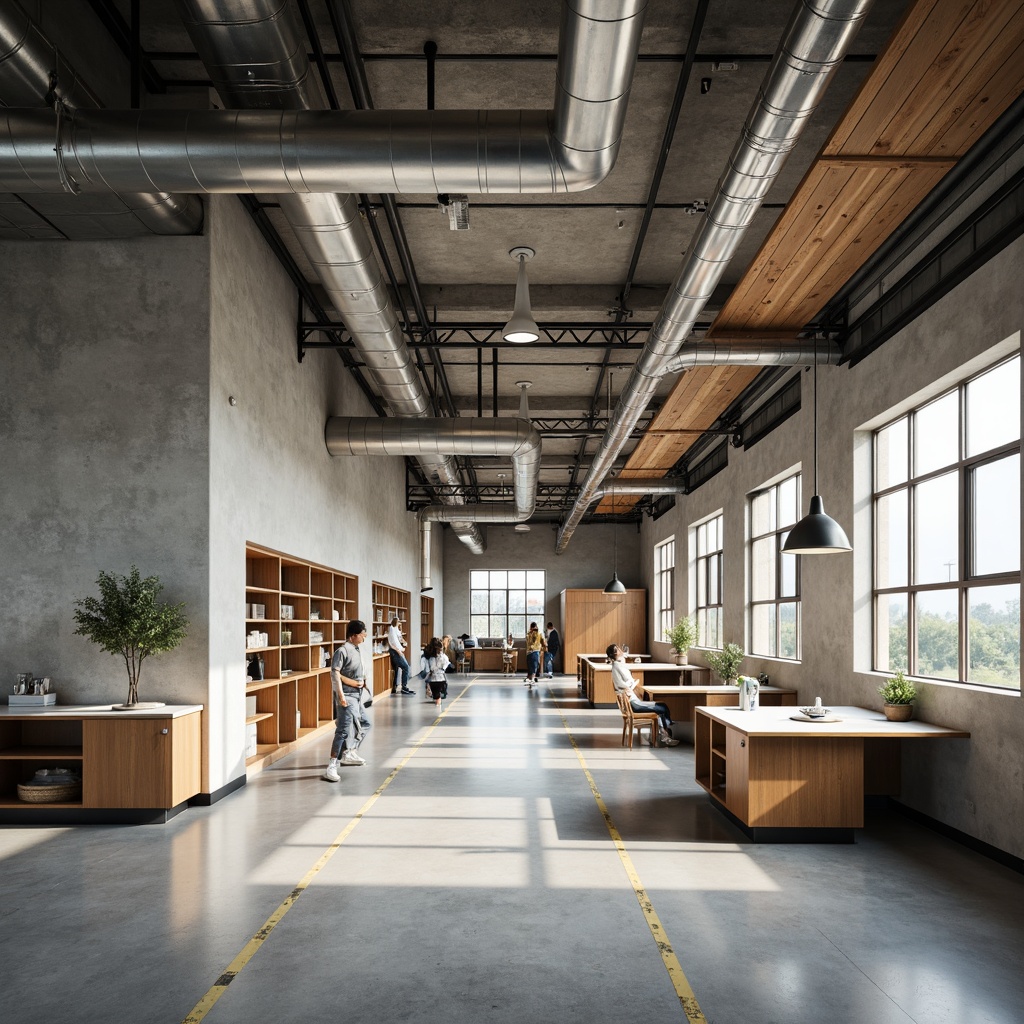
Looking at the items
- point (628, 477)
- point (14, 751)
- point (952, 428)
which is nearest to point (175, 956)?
point (14, 751)

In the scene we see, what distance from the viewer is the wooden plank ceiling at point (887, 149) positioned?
4316 mm

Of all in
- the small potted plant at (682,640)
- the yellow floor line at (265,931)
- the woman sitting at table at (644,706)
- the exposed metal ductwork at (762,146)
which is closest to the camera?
the yellow floor line at (265,931)

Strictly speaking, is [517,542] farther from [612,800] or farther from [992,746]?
[992,746]

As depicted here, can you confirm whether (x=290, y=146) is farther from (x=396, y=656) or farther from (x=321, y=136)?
(x=396, y=656)

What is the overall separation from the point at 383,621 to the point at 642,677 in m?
5.96

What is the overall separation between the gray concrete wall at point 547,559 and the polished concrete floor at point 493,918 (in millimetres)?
20554

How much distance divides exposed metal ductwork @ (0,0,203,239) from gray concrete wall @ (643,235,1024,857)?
5568 mm

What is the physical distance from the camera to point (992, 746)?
19.4ft

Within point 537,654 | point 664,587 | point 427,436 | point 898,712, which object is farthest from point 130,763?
point 664,587

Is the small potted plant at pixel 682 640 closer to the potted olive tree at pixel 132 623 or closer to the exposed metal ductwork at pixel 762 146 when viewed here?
the exposed metal ductwork at pixel 762 146

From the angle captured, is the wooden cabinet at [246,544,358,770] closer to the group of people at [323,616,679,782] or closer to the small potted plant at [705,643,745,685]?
the group of people at [323,616,679,782]

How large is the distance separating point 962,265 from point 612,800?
5087mm

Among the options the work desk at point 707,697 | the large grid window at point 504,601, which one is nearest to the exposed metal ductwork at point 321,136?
the work desk at point 707,697

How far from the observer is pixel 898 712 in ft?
22.8
